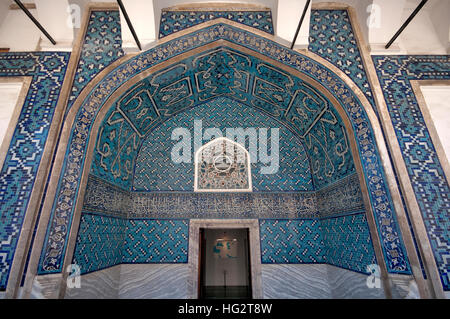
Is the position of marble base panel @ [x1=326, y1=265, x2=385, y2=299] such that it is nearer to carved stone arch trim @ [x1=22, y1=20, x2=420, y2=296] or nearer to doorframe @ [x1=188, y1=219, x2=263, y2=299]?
carved stone arch trim @ [x1=22, y1=20, x2=420, y2=296]

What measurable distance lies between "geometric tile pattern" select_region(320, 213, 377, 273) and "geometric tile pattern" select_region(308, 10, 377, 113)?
5.09 ft

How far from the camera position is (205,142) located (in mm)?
4090

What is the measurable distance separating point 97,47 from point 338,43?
3.32 meters

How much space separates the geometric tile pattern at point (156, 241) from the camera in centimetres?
341

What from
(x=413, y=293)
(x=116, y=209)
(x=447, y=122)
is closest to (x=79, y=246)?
(x=116, y=209)

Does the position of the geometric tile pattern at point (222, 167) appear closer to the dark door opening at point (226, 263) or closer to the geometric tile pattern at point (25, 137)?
the geometric tile pattern at point (25, 137)

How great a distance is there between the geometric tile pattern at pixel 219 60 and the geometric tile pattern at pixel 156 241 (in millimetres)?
1334

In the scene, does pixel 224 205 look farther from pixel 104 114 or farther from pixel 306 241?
pixel 104 114

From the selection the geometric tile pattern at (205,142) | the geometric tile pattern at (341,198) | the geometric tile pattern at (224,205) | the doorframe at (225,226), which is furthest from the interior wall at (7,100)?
the geometric tile pattern at (341,198)

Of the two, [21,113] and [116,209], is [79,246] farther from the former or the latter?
[21,113]

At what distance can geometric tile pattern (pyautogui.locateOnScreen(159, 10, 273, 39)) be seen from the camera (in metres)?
3.17

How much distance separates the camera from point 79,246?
2422 mm

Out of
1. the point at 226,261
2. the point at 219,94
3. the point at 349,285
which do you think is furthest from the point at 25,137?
the point at 226,261
